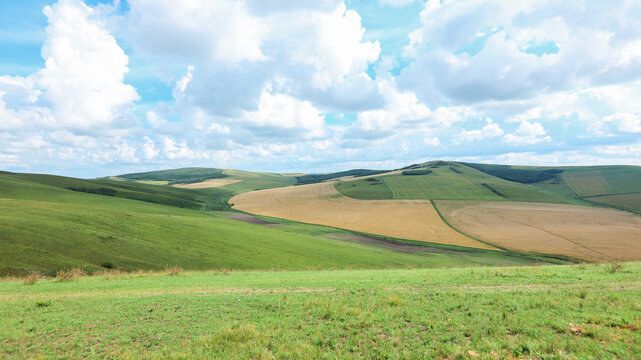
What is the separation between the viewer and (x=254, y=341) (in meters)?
9.12

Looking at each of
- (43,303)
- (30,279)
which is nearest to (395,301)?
(43,303)

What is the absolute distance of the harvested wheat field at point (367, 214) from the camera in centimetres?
7707

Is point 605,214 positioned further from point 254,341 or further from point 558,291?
point 254,341

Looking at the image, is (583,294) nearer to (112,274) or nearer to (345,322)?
(345,322)

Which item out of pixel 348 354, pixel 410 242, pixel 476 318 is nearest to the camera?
pixel 348 354

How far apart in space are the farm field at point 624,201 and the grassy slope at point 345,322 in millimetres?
159548

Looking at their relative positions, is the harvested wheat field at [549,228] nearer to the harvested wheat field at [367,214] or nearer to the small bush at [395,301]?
the harvested wheat field at [367,214]

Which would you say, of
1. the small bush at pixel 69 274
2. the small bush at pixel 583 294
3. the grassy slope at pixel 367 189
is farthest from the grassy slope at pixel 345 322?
the grassy slope at pixel 367 189

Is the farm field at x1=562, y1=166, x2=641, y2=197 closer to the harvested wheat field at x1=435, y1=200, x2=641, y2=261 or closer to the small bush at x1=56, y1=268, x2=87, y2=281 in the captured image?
the harvested wheat field at x1=435, y1=200, x2=641, y2=261

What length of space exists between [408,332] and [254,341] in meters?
5.34

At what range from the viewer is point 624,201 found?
133625 mm

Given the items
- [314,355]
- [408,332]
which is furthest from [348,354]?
[408,332]

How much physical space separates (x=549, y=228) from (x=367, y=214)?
188ft

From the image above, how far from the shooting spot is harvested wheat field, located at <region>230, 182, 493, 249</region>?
253 feet
